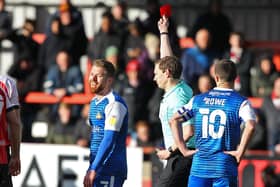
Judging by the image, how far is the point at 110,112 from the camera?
1034 centimetres

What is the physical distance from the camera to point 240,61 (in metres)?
16.9

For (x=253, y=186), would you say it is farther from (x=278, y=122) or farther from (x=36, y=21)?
(x=36, y=21)

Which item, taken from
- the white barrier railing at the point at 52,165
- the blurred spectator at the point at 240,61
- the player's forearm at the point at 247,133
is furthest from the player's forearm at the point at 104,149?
the blurred spectator at the point at 240,61

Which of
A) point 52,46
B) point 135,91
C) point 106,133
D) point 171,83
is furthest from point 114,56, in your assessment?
point 106,133

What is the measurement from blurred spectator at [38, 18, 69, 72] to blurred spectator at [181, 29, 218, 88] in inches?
102

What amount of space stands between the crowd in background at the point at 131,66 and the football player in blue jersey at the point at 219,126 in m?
5.31

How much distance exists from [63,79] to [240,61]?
3.17 meters

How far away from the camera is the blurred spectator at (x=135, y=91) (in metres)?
16.7

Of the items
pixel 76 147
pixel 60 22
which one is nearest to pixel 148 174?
pixel 76 147

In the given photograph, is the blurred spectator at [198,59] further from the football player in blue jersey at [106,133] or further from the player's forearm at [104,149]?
the player's forearm at [104,149]

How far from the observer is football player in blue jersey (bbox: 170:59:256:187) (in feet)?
33.4

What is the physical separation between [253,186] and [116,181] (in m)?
5.07

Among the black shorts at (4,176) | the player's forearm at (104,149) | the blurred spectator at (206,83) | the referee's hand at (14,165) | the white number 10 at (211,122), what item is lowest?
the black shorts at (4,176)

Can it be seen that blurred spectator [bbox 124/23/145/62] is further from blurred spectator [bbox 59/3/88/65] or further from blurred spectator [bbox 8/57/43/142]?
blurred spectator [bbox 8/57/43/142]
